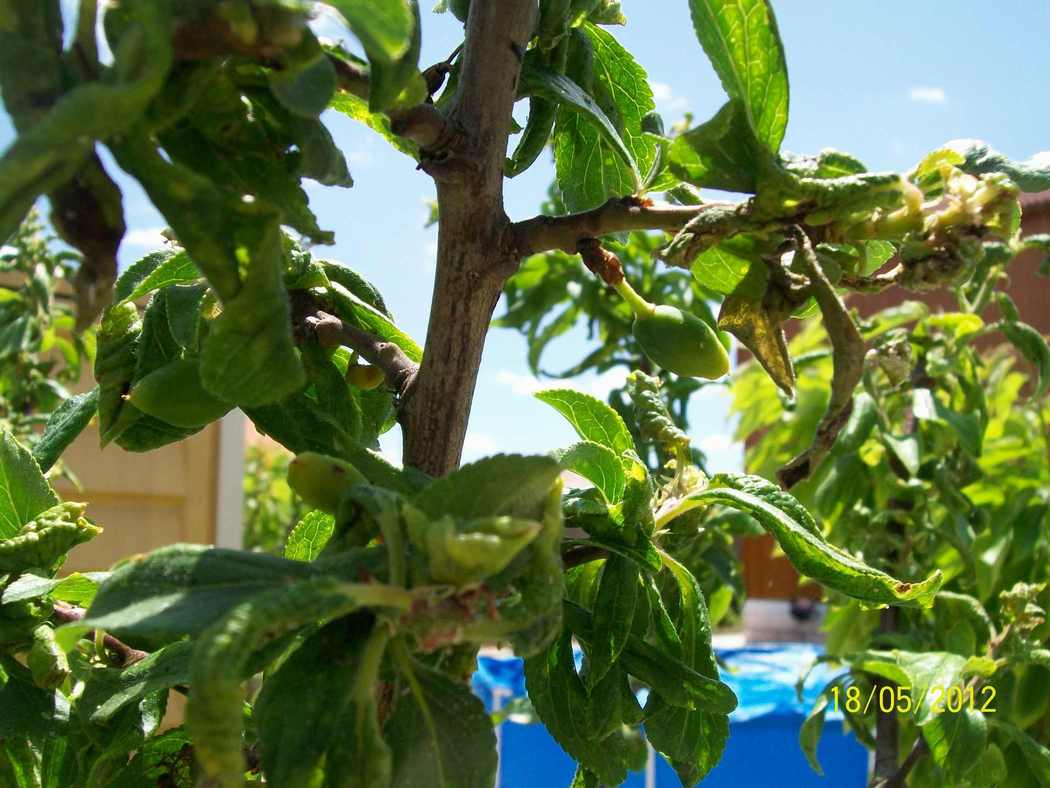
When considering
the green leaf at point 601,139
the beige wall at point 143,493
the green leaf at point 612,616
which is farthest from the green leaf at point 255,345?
the beige wall at point 143,493

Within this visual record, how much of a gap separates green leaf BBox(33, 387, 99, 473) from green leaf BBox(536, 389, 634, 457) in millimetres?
415

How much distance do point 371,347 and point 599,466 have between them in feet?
0.62

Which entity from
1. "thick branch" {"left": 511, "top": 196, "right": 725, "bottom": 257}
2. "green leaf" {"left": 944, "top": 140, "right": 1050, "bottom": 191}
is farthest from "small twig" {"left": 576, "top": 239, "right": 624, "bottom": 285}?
"green leaf" {"left": 944, "top": 140, "right": 1050, "bottom": 191}

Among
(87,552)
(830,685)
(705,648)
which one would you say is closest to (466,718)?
(705,648)

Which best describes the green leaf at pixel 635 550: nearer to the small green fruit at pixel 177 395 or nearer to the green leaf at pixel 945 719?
the small green fruit at pixel 177 395

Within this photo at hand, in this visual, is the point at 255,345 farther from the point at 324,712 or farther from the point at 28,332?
the point at 28,332

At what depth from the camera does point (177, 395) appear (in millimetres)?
693

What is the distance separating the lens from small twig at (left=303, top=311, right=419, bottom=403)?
28.6 inches

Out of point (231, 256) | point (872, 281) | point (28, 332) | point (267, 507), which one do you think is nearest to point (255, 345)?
point (231, 256)

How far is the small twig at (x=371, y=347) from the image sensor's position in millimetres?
727

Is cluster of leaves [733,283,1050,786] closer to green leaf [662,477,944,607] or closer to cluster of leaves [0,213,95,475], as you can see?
green leaf [662,477,944,607]

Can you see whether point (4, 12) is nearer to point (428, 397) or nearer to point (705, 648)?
point (428, 397)

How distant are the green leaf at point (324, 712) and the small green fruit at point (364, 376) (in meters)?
0.29

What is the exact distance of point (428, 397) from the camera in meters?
0.70
